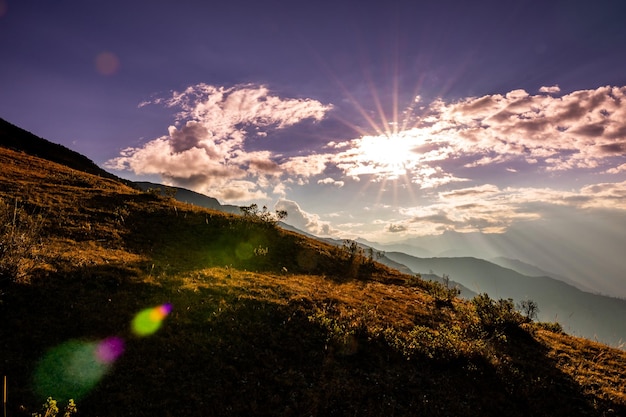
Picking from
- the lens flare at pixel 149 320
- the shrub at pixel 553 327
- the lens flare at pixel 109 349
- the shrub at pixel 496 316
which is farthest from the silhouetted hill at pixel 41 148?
the shrub at pixel 553 327

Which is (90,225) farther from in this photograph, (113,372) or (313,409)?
(313,409)

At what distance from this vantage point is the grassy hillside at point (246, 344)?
1115 centimetres

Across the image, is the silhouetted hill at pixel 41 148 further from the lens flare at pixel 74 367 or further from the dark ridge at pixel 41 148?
the lens flare at pixel 74 367

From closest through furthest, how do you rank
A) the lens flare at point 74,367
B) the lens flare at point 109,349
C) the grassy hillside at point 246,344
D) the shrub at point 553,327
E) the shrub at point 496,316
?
1. the lens flare at point 74,367
2. the grassy hillside at point 246,344
3. the lens flare at point 109,349
4. the shrub at point 496,316
5. the shrub at point 553,327

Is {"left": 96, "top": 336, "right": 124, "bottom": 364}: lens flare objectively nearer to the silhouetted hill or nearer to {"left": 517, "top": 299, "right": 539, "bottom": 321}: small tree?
{"left": 517, "top": 299, "right": 539, "bottom": 321}: small tree

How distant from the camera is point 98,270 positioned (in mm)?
17312

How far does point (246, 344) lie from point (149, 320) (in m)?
4.16

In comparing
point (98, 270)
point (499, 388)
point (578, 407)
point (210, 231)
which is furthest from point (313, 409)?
point (210, 231)

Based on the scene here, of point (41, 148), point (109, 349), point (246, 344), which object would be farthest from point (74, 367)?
point (41, 148)

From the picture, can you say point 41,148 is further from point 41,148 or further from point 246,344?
point 246,344

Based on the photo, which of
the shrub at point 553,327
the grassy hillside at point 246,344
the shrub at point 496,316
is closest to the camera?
the grassy hillside at point 246,344

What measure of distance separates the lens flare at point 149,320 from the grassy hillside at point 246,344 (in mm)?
211

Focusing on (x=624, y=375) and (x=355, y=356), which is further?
(x=624, y=375)

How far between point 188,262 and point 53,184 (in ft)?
68.1
